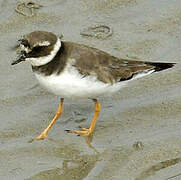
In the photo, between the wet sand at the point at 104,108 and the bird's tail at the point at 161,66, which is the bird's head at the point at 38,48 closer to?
the wet sand at the point at 104,108

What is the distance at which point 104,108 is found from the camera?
605cm

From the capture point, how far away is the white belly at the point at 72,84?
511 cm

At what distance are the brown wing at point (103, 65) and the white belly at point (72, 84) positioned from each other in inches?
2.4

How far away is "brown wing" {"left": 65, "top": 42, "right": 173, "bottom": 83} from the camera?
5.28 meters

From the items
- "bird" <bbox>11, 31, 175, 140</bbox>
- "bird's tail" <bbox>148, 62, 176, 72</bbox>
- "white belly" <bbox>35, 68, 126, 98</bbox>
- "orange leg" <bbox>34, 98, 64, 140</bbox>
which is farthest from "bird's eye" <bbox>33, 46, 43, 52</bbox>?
"bird's tail" <bbox>148, 62, 176, 72</bbox>

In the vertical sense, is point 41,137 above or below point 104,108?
above

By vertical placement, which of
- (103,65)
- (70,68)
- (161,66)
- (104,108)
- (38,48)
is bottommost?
(104,108)

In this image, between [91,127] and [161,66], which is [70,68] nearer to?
[91,127]

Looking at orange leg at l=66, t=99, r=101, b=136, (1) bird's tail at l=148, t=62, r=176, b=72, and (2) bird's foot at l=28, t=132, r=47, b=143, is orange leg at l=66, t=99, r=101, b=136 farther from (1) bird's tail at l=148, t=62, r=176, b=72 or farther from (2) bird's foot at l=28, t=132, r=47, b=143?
(1) bird's tail at l=148, t=62, r=176, b=72

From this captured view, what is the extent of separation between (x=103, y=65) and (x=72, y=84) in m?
0.49

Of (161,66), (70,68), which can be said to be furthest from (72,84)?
(161,66)

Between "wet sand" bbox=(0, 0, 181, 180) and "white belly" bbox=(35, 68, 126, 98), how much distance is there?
49 centimetres

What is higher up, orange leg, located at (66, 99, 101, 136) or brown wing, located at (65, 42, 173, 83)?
brown wing, located at (65, 42, 173, 83)

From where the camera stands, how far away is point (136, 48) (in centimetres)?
678
